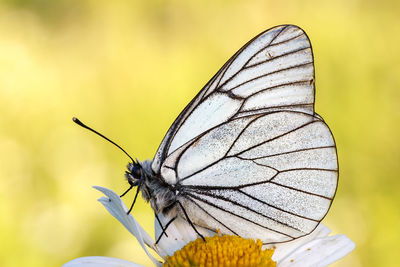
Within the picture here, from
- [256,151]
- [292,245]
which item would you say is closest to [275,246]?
[292,245]

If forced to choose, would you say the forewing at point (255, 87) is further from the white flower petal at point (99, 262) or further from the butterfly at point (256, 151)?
the white flower petal at point (99, 262)

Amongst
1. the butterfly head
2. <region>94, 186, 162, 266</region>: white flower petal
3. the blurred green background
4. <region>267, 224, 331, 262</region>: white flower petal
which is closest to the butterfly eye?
the butterfly head

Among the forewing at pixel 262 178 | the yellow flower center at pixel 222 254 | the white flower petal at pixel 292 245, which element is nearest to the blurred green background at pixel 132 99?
the white flower petal at pixel 292 245

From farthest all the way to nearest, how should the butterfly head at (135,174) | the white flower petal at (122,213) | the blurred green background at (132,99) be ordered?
1. the blurred green background at (132,99)
2. the butterfly head at (135,174)
3. the white flower petal at (122,213)

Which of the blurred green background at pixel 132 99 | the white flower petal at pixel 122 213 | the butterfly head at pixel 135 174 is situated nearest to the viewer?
the white flower petal at pixel 122 213

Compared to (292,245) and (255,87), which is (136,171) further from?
(292,245)

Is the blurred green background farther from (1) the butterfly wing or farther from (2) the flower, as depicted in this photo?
(1) the butterfly wing
